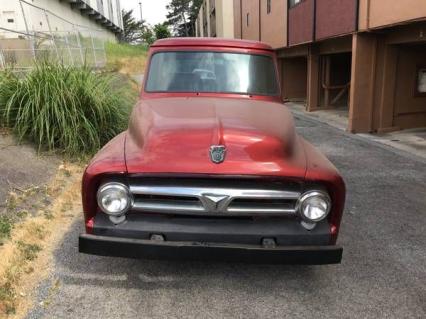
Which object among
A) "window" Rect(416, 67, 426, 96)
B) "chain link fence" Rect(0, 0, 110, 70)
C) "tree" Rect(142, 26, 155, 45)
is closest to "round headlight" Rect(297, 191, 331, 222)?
"chain link fence" Rect(0, 0, 110, 70)

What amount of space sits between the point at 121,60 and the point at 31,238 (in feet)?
66.6

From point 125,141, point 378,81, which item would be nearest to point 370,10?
point 378,81

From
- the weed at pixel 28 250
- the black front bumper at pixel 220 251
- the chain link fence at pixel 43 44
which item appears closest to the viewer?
the black front bumper at pixel 220 251

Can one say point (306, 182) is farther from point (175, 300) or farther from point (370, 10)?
point (370, 10)

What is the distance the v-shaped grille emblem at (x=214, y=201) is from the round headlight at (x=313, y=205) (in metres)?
0.53

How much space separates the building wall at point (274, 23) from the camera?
18.9 m

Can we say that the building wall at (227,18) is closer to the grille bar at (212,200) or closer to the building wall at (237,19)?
the building wall at (237,19)

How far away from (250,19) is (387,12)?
57.2 ft

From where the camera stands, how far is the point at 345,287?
377 centimetres

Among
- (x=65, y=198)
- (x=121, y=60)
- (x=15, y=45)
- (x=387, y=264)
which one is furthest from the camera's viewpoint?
(x=121, y=60)

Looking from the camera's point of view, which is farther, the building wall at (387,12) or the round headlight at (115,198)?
the building wall at (387,12)

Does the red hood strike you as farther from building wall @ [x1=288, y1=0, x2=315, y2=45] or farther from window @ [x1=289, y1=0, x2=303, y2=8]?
window @ [x1=289, y1=0, x2=303, y2=8]

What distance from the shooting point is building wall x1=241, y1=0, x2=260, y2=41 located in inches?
957

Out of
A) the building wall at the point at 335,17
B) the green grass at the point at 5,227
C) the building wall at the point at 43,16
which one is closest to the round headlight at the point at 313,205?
the green grass at the point at 5,227
